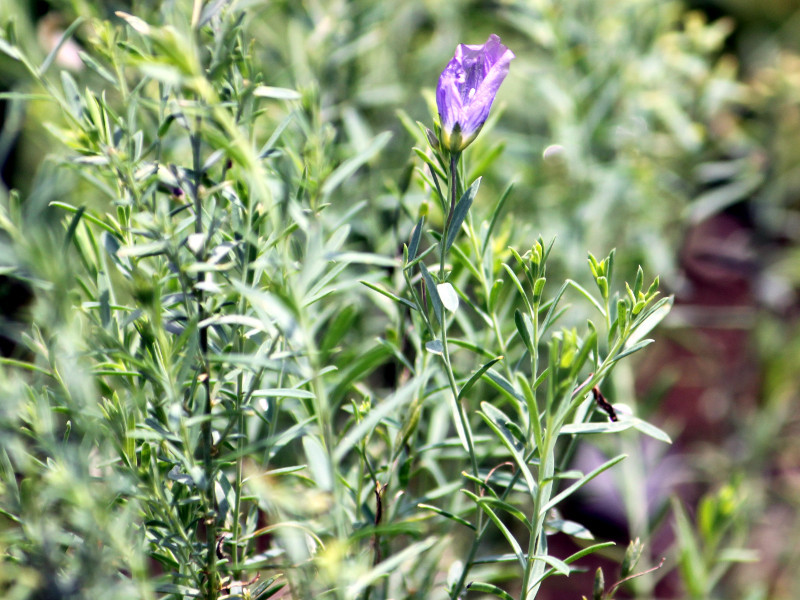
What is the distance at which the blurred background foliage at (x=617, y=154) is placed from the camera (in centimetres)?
76

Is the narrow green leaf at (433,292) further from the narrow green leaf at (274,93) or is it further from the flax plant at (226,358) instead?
the narrow green leaf at (274,93)

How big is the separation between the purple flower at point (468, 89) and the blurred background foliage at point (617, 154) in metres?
0.20

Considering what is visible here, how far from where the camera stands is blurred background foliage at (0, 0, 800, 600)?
756mm

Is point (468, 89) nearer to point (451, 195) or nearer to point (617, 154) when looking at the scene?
point (451, 195)

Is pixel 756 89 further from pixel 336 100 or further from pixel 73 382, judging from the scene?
pixel 73 382

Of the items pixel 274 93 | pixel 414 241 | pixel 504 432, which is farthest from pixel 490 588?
pixel 274 93

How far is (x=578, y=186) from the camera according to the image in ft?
2.76

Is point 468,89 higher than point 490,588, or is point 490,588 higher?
point 468,89

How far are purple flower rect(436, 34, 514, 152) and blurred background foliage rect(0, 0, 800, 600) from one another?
202mm

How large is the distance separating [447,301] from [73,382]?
177 millimetres

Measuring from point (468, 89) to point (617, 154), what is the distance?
2.06ft

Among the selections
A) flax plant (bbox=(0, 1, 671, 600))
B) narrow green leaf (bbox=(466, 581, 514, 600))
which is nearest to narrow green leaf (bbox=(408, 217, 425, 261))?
flax plant (bbox=(0, 1, 671, 600))

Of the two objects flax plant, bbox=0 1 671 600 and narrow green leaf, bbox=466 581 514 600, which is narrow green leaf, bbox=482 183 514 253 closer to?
flax plant, bbox=0 1 671 600

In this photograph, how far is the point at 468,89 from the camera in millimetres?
375
